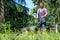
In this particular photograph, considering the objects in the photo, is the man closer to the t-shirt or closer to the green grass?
the t-shirt

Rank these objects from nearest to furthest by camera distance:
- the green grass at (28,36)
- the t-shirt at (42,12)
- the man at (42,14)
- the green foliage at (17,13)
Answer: the green grass at (28,36), the man at (42,14), the t-shirt at (42,12), the green foliage at (17,13)

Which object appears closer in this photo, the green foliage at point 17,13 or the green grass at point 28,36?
the green grass at point 28,36

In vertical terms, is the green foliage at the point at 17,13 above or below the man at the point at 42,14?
below

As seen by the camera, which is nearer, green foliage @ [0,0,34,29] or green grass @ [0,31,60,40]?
green grass @ [0,31,60,40]

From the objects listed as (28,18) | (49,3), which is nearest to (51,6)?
(49,3)

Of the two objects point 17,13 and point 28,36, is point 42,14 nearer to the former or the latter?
point 28,36

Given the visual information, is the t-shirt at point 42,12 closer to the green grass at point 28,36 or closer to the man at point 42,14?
the man at point 42,14

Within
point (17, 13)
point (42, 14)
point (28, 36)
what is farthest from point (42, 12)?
point (17, 13)

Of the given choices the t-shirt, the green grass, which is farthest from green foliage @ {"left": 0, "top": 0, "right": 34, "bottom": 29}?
the green grass

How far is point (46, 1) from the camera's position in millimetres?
37688

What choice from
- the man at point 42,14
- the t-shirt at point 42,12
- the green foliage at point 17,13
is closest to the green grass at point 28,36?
the man at point 42,14

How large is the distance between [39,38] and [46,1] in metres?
31.4

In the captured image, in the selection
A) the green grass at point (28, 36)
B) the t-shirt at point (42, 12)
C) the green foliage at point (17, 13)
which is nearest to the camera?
the green grass at point (28, 36)

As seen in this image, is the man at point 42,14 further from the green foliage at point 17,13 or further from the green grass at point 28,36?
the green foliage at point 17,13
